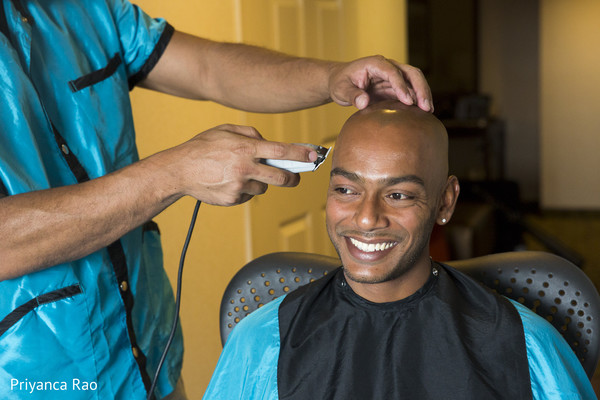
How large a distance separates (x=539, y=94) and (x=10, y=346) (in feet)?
23.1

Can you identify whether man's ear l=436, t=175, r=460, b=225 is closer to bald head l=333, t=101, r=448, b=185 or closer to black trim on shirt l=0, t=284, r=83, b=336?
bald head l=333, t=101, r=448, b=185

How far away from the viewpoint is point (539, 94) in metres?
7.41

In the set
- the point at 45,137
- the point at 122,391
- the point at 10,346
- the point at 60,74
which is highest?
the point at 60,74

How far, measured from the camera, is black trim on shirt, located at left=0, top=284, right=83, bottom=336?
1253 millimetres

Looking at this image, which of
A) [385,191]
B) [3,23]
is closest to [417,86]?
[385,191]

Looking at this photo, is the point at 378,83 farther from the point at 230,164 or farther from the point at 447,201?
the point at 230,164

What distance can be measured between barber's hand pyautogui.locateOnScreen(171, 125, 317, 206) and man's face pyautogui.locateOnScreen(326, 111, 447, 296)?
24 cm

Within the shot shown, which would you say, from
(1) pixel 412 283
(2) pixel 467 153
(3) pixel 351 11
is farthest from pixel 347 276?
(2) pixel 467 153

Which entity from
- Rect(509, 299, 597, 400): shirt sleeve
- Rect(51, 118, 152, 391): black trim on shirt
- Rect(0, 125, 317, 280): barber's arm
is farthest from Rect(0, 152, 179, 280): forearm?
Rect(509, 299, 597, 400): shirt sleeve

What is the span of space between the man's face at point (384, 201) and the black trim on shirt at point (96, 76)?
569 millimetres

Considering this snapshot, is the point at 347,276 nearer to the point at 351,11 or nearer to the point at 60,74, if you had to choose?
the point at 60,74

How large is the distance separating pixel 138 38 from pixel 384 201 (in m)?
0.74

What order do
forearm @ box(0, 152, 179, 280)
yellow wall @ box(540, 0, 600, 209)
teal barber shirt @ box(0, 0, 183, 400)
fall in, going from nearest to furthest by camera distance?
1. forearm @ box(0, 152, 179, 280)
2. teal barber shirt @ box(0, 0, 183, 400)
3. yellow wall @ box(540, 0, 600, 209)

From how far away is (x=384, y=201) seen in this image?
140 centimetres
